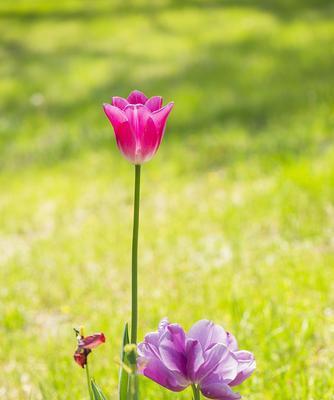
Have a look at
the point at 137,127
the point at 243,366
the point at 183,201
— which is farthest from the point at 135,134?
the point at 183,201

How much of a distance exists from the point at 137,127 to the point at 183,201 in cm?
576

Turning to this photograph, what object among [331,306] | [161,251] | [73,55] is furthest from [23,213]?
[73,55]

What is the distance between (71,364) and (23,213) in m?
4.64

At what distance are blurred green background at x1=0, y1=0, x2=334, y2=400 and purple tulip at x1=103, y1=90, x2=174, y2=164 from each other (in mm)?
1269

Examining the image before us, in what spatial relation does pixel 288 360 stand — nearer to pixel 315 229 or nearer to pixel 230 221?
pixel 315 229

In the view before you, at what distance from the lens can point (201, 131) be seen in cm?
998

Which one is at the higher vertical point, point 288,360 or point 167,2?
point 167,2

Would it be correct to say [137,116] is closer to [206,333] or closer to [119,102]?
[119,102]

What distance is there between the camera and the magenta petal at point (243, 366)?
5.54 ft

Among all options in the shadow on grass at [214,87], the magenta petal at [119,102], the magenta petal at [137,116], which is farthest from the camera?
the shadow on grass at [214,87]

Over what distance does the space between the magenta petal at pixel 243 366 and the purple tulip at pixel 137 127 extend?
55 centimetres

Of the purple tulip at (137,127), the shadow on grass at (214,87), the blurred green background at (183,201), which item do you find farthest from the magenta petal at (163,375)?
the shadow on grass at (214,87)

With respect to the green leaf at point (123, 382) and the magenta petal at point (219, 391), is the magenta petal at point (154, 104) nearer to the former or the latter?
the green leaf at point (123, 382)

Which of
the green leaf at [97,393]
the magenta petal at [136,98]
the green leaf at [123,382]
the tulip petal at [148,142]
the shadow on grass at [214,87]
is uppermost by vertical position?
the shadow on grass at [214,87]
